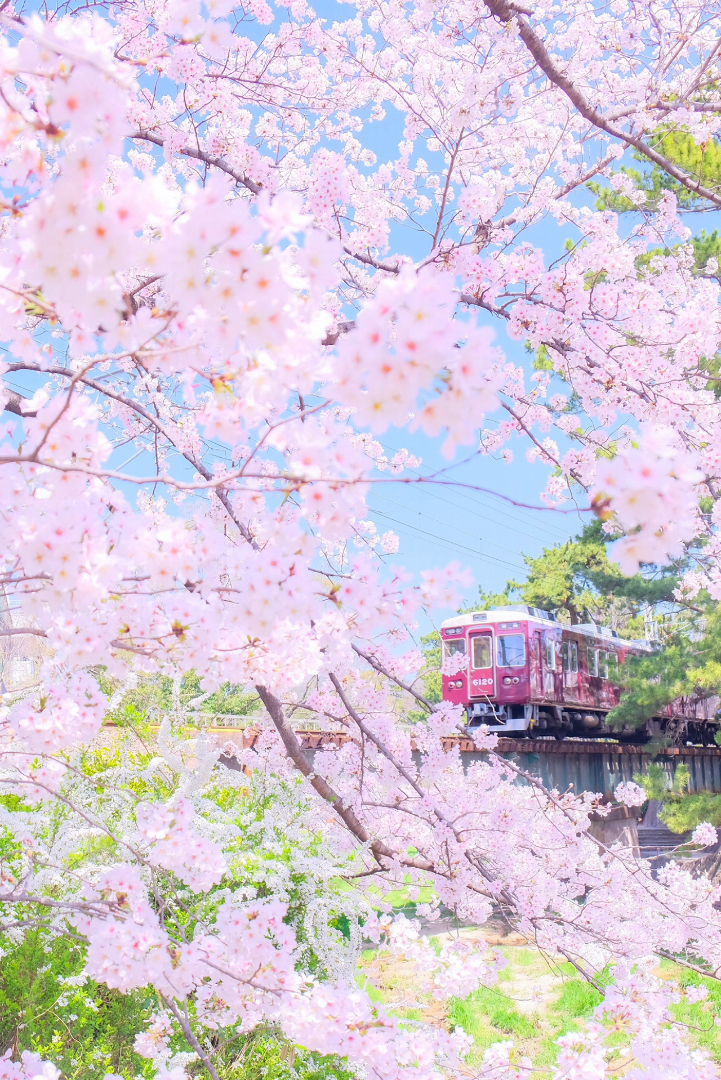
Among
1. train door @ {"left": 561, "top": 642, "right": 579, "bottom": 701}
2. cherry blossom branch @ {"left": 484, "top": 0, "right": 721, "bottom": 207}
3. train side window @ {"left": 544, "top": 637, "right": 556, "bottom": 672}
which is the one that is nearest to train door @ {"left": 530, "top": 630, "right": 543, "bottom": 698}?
train side window @ {"left": 544, "top": 637, "right": 556, "bottom": 672}

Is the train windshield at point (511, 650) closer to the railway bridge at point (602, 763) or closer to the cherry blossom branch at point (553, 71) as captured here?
the railway bridge at point (602, 763)

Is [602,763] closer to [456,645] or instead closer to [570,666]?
[570,666]

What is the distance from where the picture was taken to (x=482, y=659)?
16.3 meters

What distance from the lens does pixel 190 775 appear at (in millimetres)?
4609

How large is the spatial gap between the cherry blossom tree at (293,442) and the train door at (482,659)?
32.4ft

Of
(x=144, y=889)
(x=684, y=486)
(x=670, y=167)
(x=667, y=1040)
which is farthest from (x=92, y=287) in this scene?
(x=667, y=1040)

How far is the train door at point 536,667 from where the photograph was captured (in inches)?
622

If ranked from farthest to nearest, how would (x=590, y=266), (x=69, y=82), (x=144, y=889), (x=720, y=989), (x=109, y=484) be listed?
(x=720, y=989), (x=590, y=266), (x=144, y=889), (x=109, y=484), (x=69, y=82)

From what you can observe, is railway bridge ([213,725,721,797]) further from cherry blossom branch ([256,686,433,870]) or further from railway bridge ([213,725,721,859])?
cherry blossom branch ([256,686,433,870])

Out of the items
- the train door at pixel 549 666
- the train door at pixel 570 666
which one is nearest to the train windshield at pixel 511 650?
the train door at pixel 549 666

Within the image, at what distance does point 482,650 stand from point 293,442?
Answer: 1513 cm

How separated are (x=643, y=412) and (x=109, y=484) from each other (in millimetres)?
2653

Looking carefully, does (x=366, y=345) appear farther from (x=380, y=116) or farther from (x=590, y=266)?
(x=380, y=116)

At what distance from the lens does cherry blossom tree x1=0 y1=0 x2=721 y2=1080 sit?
43.4 inches
